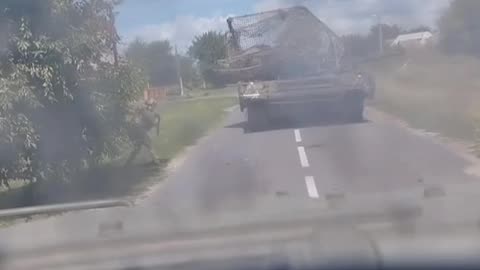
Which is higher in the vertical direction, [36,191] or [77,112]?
[77,112]

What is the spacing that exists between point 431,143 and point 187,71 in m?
5.52

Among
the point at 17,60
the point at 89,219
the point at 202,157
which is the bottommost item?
the point at 202,157

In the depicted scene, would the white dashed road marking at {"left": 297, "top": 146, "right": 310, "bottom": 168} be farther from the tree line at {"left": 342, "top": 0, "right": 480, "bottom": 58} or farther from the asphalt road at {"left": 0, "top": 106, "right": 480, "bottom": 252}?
the tree line at {"left": 342, "top": 0, "right": 480, "bottom": 58}

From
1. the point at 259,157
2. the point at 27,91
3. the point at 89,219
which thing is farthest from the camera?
the point at 259,157

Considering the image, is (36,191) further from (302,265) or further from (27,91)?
(302,265)

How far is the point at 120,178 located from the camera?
15.6m

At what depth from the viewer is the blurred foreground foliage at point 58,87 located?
1217 centimetres

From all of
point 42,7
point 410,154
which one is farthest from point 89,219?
point 410,154

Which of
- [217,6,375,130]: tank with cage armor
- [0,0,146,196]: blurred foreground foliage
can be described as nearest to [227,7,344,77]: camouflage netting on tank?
[217,6,375,130]: tank with cage armor

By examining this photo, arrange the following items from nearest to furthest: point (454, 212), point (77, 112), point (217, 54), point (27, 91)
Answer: point (454, 212), point (27, 91), point (77, 112), point (217, 54)

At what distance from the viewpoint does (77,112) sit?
1330cm

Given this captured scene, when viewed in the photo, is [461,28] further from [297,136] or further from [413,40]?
[297,136]

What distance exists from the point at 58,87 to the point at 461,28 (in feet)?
66.7

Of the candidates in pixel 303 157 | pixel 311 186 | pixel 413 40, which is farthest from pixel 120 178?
pixel 413 40
